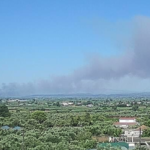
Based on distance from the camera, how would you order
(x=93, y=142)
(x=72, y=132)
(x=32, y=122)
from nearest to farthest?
(x=93, y=142)
(x=72, y=132)
(x=32, y=122)

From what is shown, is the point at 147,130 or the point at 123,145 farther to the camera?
the point at 147,130

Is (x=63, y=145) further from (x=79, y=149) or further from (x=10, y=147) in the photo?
(x=10, y=147)

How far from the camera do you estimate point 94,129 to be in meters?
31.9

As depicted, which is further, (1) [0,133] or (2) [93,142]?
(1) [0,133]

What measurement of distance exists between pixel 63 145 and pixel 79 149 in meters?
0.94

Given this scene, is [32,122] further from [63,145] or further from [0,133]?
[63,145]

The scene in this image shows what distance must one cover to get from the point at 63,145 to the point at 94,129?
40.6 feet

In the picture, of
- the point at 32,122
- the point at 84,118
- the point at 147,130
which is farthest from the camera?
the point at 84,118

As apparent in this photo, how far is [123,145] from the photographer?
23.8 meters

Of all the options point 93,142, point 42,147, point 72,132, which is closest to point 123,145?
point 93,142

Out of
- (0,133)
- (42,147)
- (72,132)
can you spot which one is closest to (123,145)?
(72,132)

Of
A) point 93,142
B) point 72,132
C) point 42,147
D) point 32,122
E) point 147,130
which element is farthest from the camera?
point 32,122

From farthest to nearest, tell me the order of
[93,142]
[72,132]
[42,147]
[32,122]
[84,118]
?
[84,118]
[32,122]
[72,132]
[93,142]
[42,147]

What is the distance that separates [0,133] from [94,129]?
8.87 m
